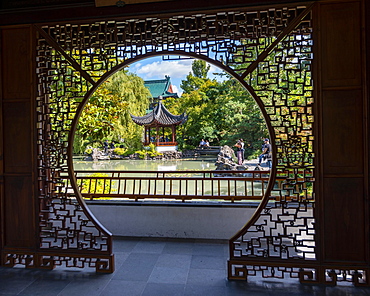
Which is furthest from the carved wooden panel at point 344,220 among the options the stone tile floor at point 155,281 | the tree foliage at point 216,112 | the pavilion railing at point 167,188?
the tree foliage at point 216,112

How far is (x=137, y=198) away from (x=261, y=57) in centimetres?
230

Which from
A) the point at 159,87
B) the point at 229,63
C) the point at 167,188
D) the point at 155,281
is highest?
the point at 159,87

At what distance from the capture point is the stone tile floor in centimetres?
203

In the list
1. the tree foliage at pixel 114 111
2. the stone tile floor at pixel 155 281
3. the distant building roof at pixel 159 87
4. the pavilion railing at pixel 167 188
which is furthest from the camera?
the distant building roof at pixel 159 87

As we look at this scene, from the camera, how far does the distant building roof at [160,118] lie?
12570 millimetres

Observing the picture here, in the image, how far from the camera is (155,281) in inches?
87.0

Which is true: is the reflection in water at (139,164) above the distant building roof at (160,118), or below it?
below

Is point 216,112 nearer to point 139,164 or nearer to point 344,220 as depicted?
point 139,164

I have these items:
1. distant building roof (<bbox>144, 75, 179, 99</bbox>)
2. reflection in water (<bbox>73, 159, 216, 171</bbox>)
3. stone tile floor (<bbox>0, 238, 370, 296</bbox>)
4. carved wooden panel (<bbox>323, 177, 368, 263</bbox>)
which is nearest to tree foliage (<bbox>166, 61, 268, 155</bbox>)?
reflection in water (<bbox>73, 159, 216, 171</bbox>)

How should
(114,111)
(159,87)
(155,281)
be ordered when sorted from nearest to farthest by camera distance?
(155,281) → (114,111) → (159,87)

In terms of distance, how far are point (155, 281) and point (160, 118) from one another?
Result: 1105cm

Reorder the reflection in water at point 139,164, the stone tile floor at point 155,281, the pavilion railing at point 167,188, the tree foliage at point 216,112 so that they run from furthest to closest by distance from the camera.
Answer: the reflection in water at point 139,164 → the tree foliage at point 216,112 → the pavilion railing at point 167,188 → the stone tile floor at point 155,281

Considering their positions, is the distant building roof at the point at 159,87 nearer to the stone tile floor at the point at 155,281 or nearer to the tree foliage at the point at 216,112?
the tree foliage at the point at 216,112

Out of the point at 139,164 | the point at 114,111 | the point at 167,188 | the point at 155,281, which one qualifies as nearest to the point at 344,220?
the point at 155,281
